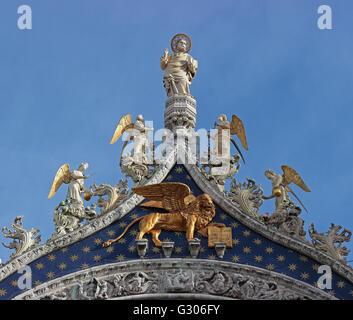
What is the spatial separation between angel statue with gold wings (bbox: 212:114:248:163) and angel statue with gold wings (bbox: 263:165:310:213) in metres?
1.08

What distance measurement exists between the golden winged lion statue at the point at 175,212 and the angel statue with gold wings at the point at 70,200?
0.85 meters

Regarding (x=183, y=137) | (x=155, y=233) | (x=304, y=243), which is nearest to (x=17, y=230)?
(x=155, y=233)

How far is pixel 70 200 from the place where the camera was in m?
19.5

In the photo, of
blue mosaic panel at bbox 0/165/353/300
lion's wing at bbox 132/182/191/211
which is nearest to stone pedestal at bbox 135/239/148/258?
blue mosaic panel at bbox 0/165/353/300

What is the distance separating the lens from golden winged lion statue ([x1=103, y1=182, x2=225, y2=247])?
18797 millimetres

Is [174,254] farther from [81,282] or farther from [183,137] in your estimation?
[183,137]

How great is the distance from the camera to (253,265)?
1825 centimetres

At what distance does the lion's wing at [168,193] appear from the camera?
62.7ft

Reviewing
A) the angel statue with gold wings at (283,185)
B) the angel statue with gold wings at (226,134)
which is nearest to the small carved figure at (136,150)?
the angel statue with gold wings at (226,134)

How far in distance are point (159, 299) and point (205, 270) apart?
3.23 ft

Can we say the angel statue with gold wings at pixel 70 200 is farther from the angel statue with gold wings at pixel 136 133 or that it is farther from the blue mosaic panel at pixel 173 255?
the angel statue with gold wings at pixel 136 133

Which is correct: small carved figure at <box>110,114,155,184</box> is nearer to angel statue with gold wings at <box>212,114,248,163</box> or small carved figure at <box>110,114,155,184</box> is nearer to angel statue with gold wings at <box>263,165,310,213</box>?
angel statue with gold wings at <box>212,114,248,163</box>
